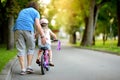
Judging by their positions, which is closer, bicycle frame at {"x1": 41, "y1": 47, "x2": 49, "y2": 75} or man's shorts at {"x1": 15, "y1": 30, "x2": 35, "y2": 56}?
man's shorts at {"x1": 15, "y1": 30, "x2": 35, "y2": 56}

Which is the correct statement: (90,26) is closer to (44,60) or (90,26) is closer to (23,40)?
(44,60)

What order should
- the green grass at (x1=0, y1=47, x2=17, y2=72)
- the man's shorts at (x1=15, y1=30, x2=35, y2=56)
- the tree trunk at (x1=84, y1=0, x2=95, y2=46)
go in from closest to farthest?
the man's shorts at (x1=15, y1=30, x2=35, y2=56)
the green grass at (x1=0, y1=47, x2=17, y2=72)
the tree trunk at (x1=84, y1=0, x2=95, y2=46)

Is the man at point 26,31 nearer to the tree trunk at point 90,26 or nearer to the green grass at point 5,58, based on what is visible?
the green grass at point 5,58

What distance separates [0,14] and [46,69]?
76.2 feet

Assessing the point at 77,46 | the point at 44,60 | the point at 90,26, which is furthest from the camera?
the point at 77,46

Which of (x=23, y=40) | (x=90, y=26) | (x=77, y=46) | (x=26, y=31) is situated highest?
(x=90, y=26)

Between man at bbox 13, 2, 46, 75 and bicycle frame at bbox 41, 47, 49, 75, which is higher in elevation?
man at bbox 13, 2, 46, 75

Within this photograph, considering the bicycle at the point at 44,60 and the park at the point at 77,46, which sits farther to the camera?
the park at the point at 77,46

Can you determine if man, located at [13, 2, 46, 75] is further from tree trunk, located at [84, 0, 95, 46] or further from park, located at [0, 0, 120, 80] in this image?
tree trunk, located at [84, 0, 95, 46]

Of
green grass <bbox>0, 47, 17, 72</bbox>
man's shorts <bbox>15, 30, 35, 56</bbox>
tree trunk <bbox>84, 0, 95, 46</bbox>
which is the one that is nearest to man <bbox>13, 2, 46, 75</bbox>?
man's shorts <bbox>15, 30, 35, 56</bbox>

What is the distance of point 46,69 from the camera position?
42.1 feet

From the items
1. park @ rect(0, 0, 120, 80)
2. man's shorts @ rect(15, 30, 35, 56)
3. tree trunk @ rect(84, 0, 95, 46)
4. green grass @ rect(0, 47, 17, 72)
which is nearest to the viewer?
man's shorts @ rect(15, 30, 35, 56)

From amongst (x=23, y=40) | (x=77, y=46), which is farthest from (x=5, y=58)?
(x=77, y=46)

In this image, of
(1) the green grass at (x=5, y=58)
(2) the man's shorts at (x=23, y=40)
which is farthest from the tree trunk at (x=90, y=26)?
(2) the man's shorts at (x=23, y=40)
